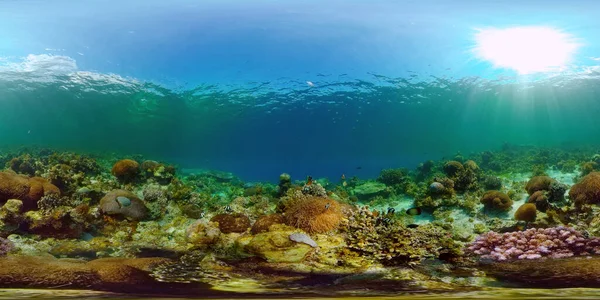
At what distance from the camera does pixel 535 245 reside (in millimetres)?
7262

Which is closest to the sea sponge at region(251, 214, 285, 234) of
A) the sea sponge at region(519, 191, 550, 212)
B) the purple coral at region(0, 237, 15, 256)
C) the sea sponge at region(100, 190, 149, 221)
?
the sea sponge at region(100, 190, 149, 221)

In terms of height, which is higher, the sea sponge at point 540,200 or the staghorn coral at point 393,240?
the sea sponge at point 540,200

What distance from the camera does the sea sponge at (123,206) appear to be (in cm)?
965

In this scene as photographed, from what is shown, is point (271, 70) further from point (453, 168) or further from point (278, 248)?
point (278, 248)

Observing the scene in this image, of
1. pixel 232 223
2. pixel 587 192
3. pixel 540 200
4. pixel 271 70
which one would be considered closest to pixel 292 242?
pixel 232 223

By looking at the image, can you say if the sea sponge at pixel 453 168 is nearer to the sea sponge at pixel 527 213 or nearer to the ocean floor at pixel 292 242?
the ocean floor at pixel 292 242

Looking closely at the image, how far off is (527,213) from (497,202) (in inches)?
39.3

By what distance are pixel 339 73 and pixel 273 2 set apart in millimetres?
15364

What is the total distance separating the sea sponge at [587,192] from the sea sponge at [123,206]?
1280cm

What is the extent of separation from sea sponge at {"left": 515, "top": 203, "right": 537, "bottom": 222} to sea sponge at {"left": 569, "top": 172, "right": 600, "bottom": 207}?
1.48 metres

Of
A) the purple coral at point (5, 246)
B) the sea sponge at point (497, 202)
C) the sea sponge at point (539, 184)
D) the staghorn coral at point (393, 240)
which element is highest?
the sea sponge at point (539, 184)

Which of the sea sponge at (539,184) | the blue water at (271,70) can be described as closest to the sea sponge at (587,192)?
the sea sponge at (539,184)

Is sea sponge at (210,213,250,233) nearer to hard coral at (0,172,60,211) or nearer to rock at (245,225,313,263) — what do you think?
rock at (245,225,313,263)

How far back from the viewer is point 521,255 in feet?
22.7
